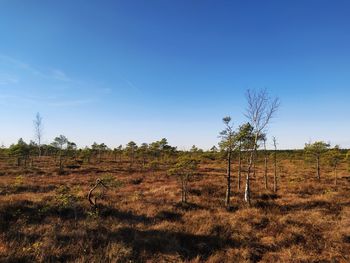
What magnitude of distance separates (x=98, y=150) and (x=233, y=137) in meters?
55.9

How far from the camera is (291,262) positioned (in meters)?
8.98

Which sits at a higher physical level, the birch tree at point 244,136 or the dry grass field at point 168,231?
the birch tree at point 244,136

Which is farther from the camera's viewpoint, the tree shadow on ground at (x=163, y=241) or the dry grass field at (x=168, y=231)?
the tree shadow on ground at (x=163, y=241)

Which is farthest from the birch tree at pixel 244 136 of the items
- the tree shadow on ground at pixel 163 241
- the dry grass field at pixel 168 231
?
the tree shadow on ground at pixel 163 241

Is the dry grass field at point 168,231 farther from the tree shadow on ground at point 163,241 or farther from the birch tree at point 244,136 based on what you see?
the birch tree at point 244,136

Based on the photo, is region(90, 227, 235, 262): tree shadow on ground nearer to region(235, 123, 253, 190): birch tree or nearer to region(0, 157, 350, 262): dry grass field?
region(0, 157, 350, 262): dry grass field

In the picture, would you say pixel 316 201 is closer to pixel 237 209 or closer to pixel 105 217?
pixel 237 209

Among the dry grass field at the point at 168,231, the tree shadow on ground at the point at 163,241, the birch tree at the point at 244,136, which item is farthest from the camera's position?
the birch tree at the point at 244,136

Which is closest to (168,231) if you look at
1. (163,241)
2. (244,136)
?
(163,241)

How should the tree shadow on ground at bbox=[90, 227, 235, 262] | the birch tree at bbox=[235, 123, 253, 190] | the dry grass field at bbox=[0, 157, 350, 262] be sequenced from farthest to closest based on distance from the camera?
1. the birch tree at bbox=[235, 123, 253, 190]
2. the tree shadow on ground at bbox=[90, 227, 235, 262]
3. the dry grass field at bbox=[0, 157, 350, 262]

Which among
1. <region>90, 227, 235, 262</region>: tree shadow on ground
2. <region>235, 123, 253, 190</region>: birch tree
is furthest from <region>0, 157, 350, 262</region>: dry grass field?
<region>235, 123, 253, 190</region>: birch tree

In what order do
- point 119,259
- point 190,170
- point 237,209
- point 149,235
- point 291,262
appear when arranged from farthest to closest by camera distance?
point 190,170, point 237,209, point 149,235, point 291,262, point 119,259

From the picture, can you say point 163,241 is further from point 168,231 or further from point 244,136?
point 244,136

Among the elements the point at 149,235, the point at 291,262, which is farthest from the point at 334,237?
the point at 149,235
